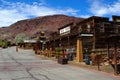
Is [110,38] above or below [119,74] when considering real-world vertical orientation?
above

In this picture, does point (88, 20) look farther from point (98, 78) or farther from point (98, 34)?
point (98, 78)

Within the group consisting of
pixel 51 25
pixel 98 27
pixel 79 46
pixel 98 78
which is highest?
pixel 51 25

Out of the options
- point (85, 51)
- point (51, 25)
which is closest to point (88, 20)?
point (85, 51)

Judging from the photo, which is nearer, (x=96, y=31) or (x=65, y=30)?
(x=96, y=31)

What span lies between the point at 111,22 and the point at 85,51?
8.51 meters

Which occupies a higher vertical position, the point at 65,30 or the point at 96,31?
the point at 65,30

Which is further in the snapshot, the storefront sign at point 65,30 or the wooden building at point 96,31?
the storefront sign at point 65,30

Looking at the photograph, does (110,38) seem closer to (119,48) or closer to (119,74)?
(119,74)

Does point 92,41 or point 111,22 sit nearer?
point 92,41

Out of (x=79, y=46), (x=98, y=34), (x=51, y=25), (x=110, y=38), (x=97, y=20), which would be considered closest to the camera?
(x=110, y=38)

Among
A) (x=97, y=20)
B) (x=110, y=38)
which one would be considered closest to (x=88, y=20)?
(x=97, y=20)

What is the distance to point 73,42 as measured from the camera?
131 feet

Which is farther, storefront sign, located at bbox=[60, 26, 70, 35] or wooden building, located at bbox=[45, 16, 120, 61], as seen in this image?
storefront sign, located at bbox=[60, 26, 70, 35]

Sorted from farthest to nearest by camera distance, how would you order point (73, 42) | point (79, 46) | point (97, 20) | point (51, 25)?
→ point (51, 25), point (73, 42), point (97, 20), point (79, 46)
